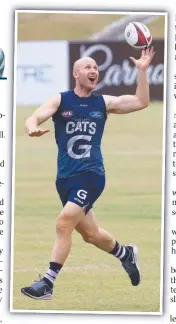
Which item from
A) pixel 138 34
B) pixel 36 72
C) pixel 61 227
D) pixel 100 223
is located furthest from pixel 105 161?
pixel 138 34

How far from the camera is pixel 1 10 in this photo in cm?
8838

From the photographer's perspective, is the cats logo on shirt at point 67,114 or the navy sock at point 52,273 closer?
the cats logo on shirt at point 67,114

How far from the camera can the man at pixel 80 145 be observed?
3474 inches

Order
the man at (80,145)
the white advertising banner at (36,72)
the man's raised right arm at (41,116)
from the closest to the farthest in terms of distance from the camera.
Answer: the man's raised right arm at (41,116) < the man at (80,145) < the white advertising banner at (36,72)

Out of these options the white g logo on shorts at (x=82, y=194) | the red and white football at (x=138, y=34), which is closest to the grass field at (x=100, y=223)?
the white g logo on shorts at (x=82, y=194)

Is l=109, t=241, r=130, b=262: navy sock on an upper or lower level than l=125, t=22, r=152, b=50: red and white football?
lower

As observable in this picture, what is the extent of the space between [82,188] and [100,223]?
451 millimetres

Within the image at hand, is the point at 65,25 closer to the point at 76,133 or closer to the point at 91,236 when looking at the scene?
the point at 76,133

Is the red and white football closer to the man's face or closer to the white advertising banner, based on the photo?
the man's face

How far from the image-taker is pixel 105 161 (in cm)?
8850

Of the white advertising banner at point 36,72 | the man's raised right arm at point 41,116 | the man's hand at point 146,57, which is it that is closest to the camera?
the man's raised right arm at point 41,116

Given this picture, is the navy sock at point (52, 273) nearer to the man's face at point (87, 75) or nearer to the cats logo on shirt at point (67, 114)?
the cats logo on shirt at point (67, 114)

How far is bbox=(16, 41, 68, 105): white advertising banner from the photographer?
290 feet

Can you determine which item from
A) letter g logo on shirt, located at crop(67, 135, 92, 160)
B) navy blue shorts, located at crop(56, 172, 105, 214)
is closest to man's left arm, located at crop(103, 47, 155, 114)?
letter g logo on shirt, located at crop(67, 135, 92, 160)
